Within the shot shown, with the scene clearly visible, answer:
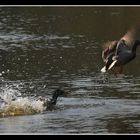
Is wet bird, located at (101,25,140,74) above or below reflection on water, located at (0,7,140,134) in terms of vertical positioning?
above

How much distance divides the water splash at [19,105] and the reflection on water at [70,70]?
1.10ft

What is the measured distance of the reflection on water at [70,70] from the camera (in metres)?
13.3

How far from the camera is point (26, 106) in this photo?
48.2 feet

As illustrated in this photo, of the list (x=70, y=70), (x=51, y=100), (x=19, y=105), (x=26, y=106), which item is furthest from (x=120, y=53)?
(x=70, y=70)

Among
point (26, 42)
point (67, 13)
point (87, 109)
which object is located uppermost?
point (87, 109)

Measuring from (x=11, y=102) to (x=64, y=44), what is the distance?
33.8 ft

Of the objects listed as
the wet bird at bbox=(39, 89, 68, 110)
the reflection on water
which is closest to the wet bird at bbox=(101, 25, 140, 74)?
the reflection on water

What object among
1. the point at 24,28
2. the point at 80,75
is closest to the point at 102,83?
the point at 80,75

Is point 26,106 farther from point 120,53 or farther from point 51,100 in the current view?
point 120,53

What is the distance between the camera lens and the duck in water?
14406mm

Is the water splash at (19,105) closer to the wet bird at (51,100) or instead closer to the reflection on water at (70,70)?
the wet bird at (51,100)

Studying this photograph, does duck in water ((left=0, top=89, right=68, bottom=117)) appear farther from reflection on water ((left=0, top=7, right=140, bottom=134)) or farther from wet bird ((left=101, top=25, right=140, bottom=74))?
wet bird ((left=101, top=25, right=140, bottom=74))

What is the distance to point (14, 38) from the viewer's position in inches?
1062
